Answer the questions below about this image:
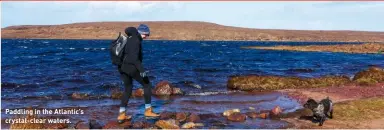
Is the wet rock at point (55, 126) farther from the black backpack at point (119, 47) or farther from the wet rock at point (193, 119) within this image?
the wet rock at point (193, 119)

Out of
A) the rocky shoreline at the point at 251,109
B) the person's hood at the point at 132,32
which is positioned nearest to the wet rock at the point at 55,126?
the rocky shoreline at the point at 251,109

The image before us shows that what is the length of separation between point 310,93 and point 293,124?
8.52 m

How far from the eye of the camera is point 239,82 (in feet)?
78.5

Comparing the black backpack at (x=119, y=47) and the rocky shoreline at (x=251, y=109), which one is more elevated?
the black backpack at (x=119, y=47)

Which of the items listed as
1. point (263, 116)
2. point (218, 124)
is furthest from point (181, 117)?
point (263, 116)

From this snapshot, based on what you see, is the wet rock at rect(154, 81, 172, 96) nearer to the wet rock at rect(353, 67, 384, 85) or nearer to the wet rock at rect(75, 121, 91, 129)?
the wet rock at rect(75, 121, 91, 129)

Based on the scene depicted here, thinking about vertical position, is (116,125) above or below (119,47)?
below

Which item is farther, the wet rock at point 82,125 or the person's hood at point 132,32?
the wet rock at point 82,125

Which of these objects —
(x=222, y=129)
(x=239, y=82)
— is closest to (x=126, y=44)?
(x=222, y=129)

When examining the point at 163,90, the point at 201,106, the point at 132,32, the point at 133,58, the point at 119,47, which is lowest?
the point at 201,106

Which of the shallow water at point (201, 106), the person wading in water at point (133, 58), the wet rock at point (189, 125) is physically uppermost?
→ the person wading in water at point (133, 58)

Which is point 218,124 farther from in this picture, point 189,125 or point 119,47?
point 119,47

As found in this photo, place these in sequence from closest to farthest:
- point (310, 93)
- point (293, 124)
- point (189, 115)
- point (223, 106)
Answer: point (293, 124) → point (189, 115) → point (223, 106) → point (310, 93)

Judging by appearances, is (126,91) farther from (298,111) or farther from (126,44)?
(298,111)
